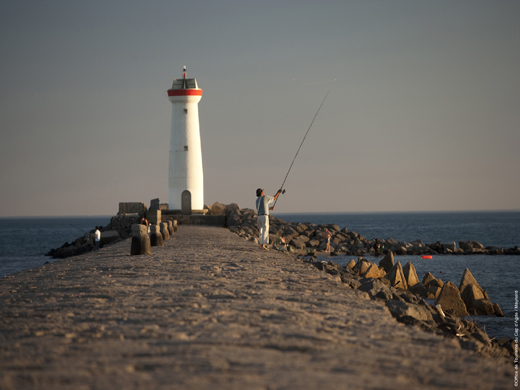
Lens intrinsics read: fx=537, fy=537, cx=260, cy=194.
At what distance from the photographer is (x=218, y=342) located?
3.85 metres

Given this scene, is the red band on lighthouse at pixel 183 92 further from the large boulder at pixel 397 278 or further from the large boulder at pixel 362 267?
the large boulder at pixel 397 278

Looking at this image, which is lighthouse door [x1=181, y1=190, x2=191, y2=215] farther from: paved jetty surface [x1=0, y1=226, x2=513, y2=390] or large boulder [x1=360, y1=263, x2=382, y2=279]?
paved jetty surface [x1=0, y1=226, x2=513, y2=390]

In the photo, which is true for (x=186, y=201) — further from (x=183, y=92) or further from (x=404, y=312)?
(x=404, y=312)

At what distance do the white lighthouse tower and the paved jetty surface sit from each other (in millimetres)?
22419

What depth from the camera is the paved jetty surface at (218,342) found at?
123 inches

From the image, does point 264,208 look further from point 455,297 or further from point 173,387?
point 173,387

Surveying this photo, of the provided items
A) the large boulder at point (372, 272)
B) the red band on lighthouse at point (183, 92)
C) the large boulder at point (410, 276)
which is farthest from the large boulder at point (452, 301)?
the red band on lighthouse at point (183, 92)

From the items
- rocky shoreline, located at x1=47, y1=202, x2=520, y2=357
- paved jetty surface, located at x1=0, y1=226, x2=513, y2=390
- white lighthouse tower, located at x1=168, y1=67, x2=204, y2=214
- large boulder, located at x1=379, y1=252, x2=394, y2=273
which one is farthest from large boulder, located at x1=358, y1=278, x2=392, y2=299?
white lighthouse tower, located at x1=168, y1=67, x2=204, y2=214

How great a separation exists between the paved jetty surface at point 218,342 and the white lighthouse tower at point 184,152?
2242 centimetres

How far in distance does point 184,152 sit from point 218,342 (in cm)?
2589

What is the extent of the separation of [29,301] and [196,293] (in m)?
1.82

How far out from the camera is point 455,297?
37.7 feet

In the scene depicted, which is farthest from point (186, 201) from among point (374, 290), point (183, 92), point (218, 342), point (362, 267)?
point (218, 342)

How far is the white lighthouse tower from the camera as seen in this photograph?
1147 inches
